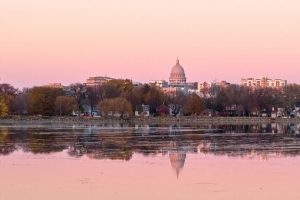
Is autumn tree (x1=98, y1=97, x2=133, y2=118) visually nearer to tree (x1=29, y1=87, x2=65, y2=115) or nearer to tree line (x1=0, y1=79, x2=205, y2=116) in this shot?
tree line (x1=0, y1=79, x2=205, y2=116)

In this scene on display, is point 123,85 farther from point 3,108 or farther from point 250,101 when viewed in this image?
point 3,108

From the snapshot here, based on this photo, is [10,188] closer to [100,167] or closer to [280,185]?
[100,167]

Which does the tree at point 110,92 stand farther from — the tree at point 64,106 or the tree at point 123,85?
the tree at point 64,106

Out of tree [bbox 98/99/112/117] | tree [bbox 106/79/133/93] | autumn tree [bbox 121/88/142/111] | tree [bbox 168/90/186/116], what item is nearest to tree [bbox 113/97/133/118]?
tree [bbox 98/99/112/117]

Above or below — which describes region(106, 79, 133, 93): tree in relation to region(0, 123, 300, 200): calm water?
above

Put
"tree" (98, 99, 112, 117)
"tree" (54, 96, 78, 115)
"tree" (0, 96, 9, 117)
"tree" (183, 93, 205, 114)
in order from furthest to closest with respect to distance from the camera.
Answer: "tree" (183, 93, 205, 114)
"tree" (54, 96, 78, 115)
"tree" (98, 99, 112, 117)
"tree" (0, 96, 9, 117)

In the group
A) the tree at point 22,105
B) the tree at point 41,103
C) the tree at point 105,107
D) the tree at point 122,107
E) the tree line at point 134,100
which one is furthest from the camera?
the tree at point 22,105

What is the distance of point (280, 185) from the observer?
17109 millimetres

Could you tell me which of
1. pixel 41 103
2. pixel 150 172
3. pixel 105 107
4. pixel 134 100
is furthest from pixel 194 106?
pixel 150 172

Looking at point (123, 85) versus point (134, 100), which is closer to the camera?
point (134, 100)

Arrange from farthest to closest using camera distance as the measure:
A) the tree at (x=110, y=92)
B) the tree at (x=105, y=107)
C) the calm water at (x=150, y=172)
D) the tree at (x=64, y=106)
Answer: the tree at (x=110, y=92), the tree at (x=64, y=106), the tree at (x=105, y=107), the calm water at (x=150, y=172)

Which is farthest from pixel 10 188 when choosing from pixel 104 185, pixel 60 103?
pixel 60 103

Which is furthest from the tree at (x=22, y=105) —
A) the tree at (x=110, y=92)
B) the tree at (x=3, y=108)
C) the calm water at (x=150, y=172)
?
the calm water at (x=150, y=172)

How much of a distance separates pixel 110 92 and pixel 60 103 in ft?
62.0
